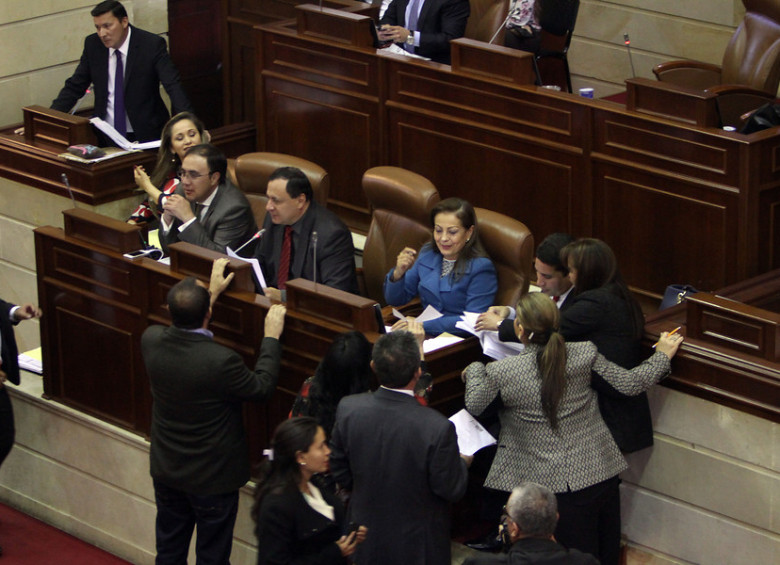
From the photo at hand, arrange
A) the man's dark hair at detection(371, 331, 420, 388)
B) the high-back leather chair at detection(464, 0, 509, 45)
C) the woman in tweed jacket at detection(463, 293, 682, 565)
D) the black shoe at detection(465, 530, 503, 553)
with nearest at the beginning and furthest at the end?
the man's dark hair at detection(371, 331, 420, 388) < the woman in tweed jacket at detection(463, 293, 682, 565) < the black shoe at detection(465, 530, 503, 553) < the high-back leather chair at detection(464, 0, 509, 45)

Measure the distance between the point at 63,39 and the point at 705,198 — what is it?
135 inches

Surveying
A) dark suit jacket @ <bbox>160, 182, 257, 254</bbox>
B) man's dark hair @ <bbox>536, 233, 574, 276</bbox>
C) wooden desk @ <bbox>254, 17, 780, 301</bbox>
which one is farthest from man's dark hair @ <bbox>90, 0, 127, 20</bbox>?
man's dark hair @ <bbox>536, 233, 574, 276</bbox>

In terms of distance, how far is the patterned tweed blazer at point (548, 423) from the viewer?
3.75 m

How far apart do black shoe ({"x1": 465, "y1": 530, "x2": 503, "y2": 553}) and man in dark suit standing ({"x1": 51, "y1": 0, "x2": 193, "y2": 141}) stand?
2.54m

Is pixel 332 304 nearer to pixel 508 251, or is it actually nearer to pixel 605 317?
pixel 508 251

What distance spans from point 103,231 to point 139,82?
4.56 feet

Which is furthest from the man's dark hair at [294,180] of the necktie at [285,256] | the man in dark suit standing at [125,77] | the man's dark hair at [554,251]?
the man in dark suit standing at [125,77]

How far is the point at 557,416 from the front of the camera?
12.4 feet

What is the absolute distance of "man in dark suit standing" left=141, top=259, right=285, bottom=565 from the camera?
4.02m

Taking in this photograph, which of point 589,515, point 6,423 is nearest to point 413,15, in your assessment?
point 6,423

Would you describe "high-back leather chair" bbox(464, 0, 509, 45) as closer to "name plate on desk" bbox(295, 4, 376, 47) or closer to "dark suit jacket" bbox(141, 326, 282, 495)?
"name plate on desk" bbox(295, 4, 376, 47)

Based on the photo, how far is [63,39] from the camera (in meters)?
6.72

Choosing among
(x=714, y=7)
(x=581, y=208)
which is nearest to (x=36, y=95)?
(x=581, y=208)

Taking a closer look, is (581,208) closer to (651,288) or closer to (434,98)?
(651,288)
